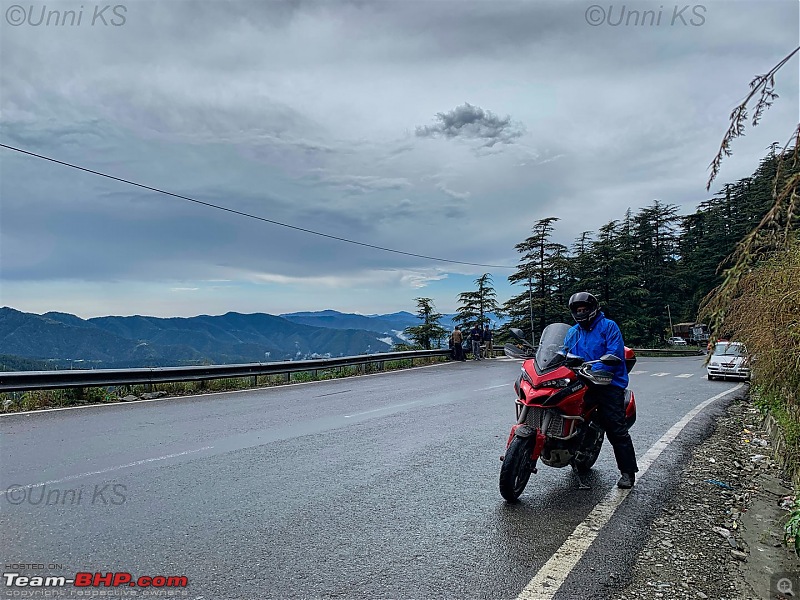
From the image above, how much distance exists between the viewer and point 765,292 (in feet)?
19.5

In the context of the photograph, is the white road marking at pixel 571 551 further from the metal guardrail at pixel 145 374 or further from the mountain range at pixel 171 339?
the mountain range at pixel 171 339

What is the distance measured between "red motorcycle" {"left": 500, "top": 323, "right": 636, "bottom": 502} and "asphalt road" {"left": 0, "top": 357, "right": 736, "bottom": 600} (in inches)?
13.9

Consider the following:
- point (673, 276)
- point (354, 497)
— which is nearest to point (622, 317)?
point (673, 276)

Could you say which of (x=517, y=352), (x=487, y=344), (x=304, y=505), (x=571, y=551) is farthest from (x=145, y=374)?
(x=487, y=344)

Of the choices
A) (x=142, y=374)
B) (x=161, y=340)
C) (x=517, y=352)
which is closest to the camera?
(x=517, y=352)

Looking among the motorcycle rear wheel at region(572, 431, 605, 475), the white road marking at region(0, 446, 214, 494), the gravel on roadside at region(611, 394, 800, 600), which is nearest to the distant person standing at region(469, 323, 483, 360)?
the gravel on roadside at region(611, 394, 800, 600)

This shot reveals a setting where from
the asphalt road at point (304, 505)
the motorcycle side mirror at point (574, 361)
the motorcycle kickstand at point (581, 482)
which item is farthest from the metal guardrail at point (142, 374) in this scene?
the motorcycle side mirror at point (574, 361)

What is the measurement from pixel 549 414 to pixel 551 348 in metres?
0.68

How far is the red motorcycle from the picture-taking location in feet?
17.2

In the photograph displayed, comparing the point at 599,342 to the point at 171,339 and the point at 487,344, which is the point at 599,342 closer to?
the point at 487,344

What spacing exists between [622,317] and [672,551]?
58.5 m

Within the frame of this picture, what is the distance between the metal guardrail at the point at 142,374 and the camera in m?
11.0

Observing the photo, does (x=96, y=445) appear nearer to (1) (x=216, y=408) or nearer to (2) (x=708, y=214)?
(1) (x=216, y=408)

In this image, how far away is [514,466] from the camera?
519cm
